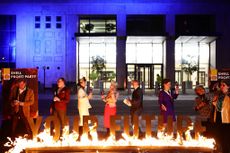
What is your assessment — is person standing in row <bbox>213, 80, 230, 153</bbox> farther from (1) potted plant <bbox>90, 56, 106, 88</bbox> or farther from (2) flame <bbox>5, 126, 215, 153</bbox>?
(1) potted plant <bbox>90, 56, 106, 88</bbox>

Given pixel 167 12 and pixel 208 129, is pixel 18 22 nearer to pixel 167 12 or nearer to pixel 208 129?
pixel 167 12

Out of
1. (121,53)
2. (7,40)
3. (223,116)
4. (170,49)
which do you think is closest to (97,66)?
(121,53)

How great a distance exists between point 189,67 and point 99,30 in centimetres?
1049

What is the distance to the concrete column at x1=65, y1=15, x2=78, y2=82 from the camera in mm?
44344

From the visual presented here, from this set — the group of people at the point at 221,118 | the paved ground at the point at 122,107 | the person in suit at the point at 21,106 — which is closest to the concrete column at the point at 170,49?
the paved ground at the point at 122,107

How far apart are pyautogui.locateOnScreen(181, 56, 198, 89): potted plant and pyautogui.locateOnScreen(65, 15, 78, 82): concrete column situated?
39.1 ft

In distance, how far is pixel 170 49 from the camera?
44812mm

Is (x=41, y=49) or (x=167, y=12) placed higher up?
(x=167, y=12)

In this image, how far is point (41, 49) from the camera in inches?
1737

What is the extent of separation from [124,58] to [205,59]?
372 inches

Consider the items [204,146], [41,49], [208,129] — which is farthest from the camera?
[41,49]

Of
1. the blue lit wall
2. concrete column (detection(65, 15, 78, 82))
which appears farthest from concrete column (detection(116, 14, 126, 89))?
the blue lit wall

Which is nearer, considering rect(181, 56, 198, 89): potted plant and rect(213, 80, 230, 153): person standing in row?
rect(213, 80, 230, 153): person standing in row

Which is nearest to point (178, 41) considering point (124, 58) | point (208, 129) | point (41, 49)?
point (124, 58)
